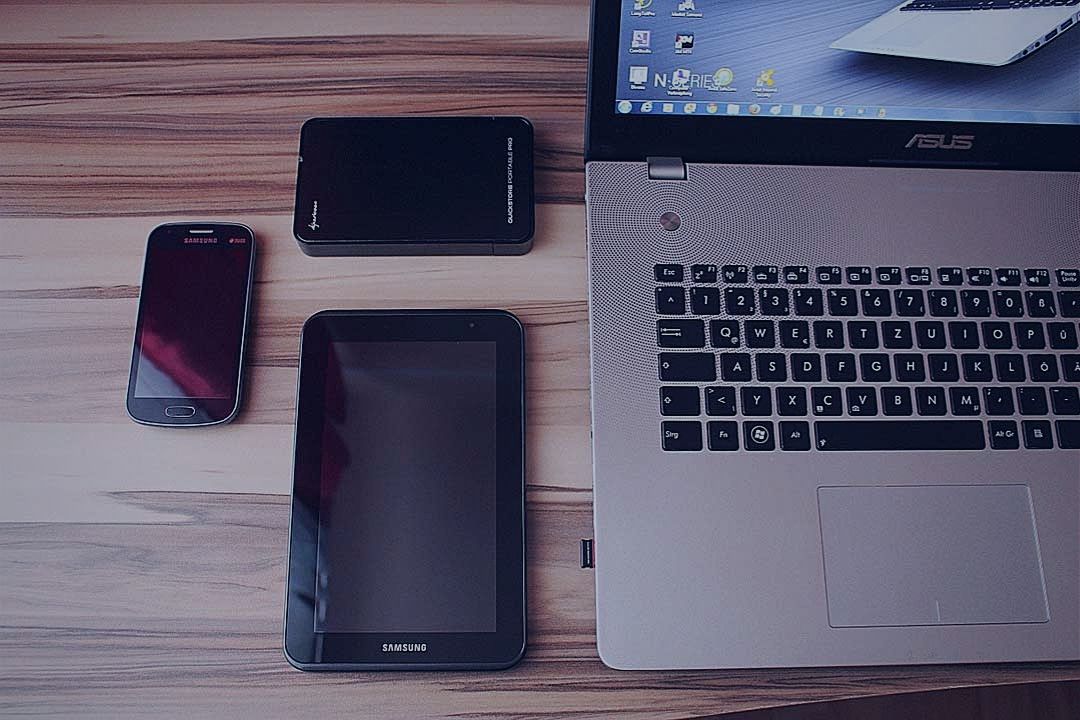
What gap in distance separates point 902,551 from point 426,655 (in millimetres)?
299

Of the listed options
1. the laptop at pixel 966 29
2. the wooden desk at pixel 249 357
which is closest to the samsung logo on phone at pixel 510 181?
the wooden desk at pixel 249 357

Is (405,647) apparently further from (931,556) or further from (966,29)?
(966,29)

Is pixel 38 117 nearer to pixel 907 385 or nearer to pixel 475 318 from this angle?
pixel 475 318

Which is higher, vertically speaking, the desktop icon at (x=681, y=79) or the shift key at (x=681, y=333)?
the desktop icon at (x=681, y=79)

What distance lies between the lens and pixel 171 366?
0.57 meters

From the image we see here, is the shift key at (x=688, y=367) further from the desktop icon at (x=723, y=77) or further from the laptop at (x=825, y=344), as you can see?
the desktop icon at (x=723, y=77)

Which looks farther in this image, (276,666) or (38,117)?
(38,117)

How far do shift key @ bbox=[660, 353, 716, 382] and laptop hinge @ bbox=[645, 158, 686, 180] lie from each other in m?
0.14

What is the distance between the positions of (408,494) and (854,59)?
410mm

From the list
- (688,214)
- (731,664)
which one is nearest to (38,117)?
(688,214)

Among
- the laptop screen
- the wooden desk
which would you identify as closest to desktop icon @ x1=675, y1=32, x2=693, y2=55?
the laptop screen

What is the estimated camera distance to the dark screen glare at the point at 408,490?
0.50 m

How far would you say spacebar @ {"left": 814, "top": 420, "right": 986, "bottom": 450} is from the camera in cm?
53

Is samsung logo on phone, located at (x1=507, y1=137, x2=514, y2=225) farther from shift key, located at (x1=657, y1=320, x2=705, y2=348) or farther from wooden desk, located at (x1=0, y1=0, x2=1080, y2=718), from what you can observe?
shift key, located at (x1=657, y1=320, x2=705, y2=348)
